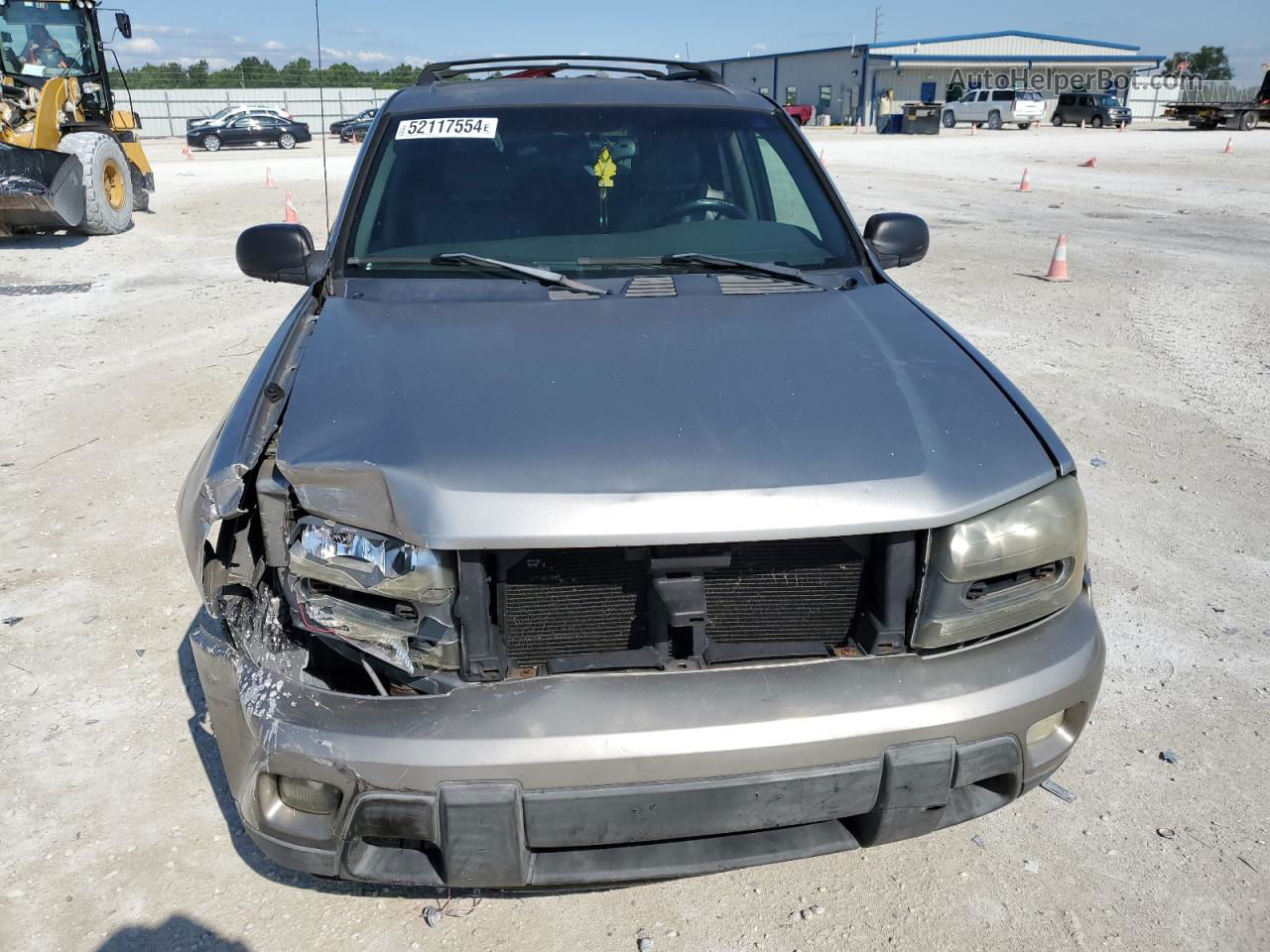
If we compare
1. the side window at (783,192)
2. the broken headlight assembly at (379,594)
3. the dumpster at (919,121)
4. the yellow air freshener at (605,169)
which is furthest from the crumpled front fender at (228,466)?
the dumpster at (919,121)

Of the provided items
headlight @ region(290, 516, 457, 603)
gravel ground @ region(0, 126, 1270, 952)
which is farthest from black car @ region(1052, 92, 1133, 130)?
headlight @ region(290, 516, 457, 603)

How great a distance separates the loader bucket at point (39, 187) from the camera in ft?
33.4

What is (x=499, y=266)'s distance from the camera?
2.93 metres

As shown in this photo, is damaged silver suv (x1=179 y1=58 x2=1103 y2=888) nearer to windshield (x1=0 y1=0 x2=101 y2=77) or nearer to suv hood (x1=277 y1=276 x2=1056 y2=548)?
suv hood (x1=277 y1=276 x2=1056 y2=548)

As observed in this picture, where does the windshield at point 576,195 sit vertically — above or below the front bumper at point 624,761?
above

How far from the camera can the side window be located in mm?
3396

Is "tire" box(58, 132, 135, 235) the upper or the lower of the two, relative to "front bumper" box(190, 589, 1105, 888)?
upper

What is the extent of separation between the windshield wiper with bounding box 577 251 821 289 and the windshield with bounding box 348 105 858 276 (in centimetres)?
3

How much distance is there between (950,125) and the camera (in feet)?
154

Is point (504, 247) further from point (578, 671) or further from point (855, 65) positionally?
point (855, 65)

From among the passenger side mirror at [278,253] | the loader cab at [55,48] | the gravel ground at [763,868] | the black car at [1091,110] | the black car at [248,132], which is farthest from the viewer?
the black car at [1091,110]

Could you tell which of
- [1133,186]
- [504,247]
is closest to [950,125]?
[1133,186]

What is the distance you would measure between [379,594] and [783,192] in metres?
2.33

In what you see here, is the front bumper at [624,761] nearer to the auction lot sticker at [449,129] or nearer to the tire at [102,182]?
the auction lot sticker at [449,129]
